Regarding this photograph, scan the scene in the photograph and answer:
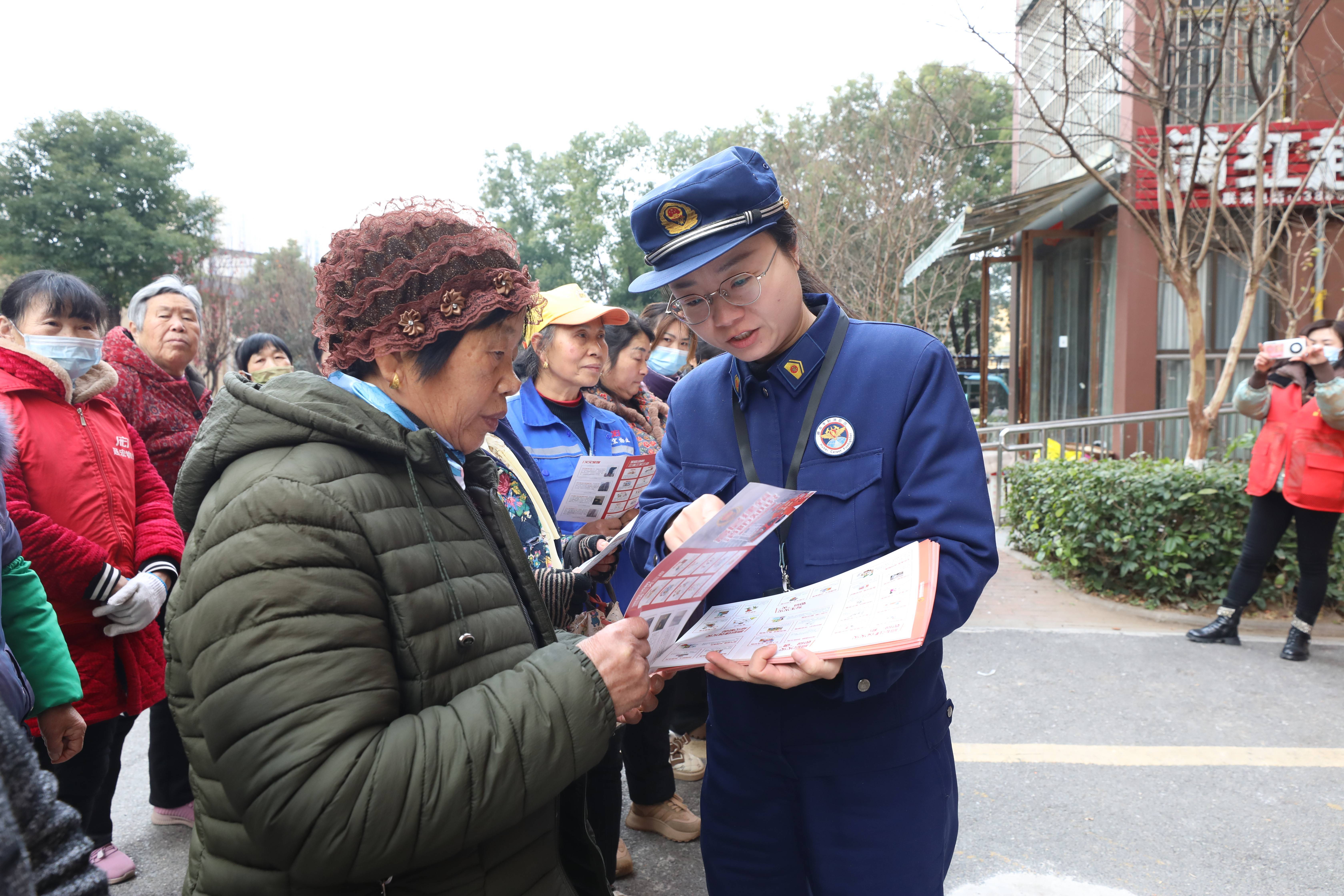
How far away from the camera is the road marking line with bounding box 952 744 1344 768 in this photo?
12.2ft

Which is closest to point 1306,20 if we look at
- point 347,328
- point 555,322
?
point 555,322

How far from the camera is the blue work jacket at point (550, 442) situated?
130 inches

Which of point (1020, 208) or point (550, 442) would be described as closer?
point (550, 442)

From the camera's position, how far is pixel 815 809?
1700mm

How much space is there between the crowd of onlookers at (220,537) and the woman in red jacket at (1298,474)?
11.6 ft

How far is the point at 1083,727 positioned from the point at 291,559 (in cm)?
410

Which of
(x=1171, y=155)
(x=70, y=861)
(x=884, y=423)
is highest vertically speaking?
(x=1171, y=155)

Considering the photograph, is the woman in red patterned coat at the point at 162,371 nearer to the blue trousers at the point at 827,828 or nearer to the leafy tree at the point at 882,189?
the blue trousers at the point at 827,828

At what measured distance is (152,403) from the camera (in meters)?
3.78

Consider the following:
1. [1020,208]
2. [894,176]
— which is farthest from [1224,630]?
[894,176]

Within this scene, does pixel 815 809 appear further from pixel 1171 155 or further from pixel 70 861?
pixel 1171 155

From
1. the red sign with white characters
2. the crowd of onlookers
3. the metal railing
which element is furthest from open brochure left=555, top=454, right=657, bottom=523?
the red sign with white characters

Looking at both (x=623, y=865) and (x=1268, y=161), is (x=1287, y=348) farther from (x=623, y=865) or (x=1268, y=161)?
(x=1268, y=161)

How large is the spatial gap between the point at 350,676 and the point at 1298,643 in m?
5.65
